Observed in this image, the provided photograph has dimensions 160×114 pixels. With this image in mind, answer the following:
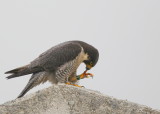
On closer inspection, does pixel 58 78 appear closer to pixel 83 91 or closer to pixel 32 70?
pixel 32 70

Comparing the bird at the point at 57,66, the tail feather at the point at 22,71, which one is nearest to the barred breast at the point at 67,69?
the bird at the point at 57,66

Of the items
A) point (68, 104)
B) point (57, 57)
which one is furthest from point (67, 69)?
point (68, 104)

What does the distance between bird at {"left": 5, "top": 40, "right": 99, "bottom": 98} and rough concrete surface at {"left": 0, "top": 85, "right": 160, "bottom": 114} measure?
3.44 m

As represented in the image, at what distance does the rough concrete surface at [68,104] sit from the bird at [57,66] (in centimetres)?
344

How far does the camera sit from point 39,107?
3926 millimetres

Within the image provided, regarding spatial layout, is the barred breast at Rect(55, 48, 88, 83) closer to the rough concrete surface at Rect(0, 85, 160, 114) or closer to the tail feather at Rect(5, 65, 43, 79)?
the tail feather at Rect(5, 65, 43, 79)

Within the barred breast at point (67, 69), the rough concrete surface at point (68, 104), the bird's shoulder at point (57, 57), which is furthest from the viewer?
the bird's shoulder at point (57, 57)

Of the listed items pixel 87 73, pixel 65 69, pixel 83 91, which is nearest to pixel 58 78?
pixel 65 69

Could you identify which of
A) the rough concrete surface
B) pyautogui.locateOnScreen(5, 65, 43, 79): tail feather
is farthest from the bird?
the rough concrete surface

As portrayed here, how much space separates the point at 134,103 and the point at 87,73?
370 cm

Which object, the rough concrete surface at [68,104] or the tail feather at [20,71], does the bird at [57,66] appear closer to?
the tail feather at [20,71]

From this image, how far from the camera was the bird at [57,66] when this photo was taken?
24.9 feet

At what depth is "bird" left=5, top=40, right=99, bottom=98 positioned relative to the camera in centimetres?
758

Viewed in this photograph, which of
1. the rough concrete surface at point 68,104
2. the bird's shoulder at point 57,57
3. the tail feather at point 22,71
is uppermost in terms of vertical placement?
the rough concrete surface at point 68,104
